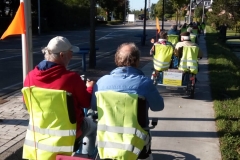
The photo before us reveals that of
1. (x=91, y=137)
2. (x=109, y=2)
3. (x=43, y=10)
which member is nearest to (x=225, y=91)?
(x=91, y=137)

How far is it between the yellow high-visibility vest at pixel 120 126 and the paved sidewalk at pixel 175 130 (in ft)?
6.45

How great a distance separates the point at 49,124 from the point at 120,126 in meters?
0.65

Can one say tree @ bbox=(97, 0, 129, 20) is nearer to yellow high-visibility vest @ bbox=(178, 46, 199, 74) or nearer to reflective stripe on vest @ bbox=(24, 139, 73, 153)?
yellow high-visibility vest @ bbox=(178, 46, 199, 74)

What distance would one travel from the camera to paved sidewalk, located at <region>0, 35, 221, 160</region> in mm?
5445

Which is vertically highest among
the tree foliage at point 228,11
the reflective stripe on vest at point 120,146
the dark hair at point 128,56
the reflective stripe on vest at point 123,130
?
the tree foliage at point 228,11

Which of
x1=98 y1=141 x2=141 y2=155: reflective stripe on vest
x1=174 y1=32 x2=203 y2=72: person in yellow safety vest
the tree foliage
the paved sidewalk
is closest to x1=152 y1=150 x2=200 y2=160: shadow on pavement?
the paved sidewalk

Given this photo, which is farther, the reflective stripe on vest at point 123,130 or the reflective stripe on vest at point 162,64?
the reflective stripe on vest at point 162,64

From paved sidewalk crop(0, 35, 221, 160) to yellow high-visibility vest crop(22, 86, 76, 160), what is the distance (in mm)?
1546

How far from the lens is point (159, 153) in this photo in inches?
218

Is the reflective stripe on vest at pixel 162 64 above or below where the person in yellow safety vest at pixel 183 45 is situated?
below

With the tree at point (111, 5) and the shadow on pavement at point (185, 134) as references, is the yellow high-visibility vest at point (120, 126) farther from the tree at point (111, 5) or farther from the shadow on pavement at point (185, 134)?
the tree at point (111, 5)

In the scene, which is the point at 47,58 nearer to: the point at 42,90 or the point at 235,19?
the point at 42,90

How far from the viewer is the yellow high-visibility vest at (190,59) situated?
9.23 metres

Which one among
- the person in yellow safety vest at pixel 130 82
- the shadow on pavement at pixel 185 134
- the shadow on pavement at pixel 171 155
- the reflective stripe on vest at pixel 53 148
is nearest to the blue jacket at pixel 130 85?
the person in yellow safety vest at pixel 130 82
